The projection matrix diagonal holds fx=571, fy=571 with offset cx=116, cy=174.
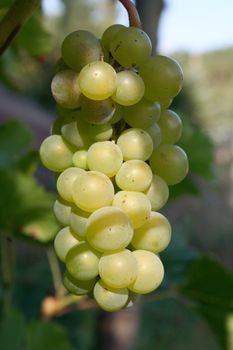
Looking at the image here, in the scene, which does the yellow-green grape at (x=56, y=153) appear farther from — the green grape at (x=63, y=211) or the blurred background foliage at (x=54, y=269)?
the blurred background foliage at (x=54, y=269)

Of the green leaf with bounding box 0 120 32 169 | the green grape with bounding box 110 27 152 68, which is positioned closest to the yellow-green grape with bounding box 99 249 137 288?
the green grape with bounding box 110 27 152 68

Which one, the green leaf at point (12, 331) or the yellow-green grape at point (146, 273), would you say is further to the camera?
the green leaf at point (12, 331)

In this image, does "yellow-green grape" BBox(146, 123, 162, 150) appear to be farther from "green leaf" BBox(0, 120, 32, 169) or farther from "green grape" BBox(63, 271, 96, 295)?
"green leaf" BBox(0, 120, 32, 169)

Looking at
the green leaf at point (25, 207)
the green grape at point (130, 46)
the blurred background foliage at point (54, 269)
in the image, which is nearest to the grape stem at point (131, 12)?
the green grape at point (130, 46)

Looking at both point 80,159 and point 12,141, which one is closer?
point 80,159

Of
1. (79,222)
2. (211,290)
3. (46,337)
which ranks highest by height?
(79,222)

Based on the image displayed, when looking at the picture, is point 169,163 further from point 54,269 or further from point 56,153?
point 54,269

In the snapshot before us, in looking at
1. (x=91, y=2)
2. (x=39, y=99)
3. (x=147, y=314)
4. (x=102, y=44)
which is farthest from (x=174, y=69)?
(x=91, y=2)

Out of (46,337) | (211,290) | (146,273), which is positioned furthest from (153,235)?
(46,337)
